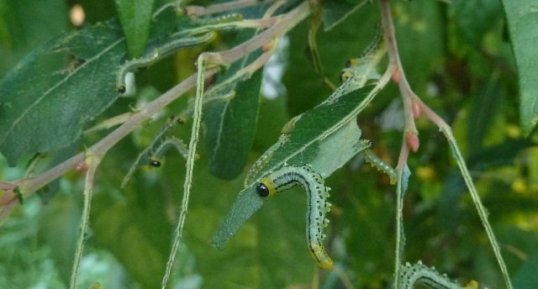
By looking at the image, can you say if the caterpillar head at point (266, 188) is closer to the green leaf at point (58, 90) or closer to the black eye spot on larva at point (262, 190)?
the black eye spot on larva at point (262, 190)

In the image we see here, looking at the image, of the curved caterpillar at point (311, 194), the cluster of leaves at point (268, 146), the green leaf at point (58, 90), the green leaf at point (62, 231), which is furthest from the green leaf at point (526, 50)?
the green leaf at point (62, 231)

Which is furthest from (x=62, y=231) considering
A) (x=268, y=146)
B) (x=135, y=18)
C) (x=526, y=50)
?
(x=526, y=50)

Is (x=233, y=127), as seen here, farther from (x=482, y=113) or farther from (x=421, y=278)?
(x=482, y=113)

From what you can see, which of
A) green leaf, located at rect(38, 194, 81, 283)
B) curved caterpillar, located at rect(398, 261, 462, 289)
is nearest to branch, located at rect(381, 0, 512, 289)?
curved caterpillar, located at rect(398, 261, 462, 289)

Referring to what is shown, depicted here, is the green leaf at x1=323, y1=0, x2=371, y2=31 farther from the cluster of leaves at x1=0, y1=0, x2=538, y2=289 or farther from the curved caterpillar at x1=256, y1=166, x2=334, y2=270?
the curved caterpillar at x1=256, y1=166, x2=334, y2=270

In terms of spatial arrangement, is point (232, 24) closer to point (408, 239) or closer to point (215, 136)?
point (215, 136)

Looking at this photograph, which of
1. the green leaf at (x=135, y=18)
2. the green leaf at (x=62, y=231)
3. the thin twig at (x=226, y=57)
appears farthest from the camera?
the green leaf at (x=62, y=231)

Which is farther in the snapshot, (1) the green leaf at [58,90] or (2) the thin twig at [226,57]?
(1) the green leaf at [58,90]
